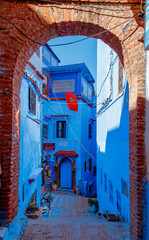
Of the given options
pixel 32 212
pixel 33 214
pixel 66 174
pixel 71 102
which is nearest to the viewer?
pixel 33 214

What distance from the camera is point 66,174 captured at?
53.2ft

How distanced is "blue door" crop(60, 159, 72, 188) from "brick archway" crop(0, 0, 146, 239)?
12569 mm

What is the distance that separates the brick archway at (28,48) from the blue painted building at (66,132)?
1189cm

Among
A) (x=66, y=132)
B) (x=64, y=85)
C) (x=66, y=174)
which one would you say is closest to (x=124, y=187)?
(x=66, y=174)

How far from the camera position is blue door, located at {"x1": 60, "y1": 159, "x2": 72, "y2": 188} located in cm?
1606

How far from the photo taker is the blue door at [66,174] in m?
16.1

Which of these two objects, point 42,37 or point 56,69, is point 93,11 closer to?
point 42,37

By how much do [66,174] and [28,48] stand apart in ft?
45.0

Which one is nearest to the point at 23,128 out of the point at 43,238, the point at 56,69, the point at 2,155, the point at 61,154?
the point at 2,155

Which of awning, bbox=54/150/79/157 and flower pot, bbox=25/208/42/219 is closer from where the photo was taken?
flower pot, bbox=25/208/42/219

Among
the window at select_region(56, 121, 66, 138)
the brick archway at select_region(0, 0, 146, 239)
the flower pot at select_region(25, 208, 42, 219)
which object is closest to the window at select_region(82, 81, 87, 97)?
the window at select_region(56, 121, 66, 138)

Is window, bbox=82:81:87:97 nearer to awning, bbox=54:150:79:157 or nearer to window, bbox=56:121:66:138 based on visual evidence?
window, bbox=56:121:66:138

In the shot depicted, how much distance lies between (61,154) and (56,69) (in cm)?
760

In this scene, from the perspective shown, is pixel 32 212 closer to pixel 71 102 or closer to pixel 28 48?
pixel 28 48
